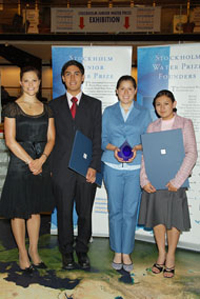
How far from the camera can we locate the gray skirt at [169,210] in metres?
2.56

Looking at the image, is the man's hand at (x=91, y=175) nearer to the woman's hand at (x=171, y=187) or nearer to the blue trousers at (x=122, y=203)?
the blue trousers at (x=122, y=203)

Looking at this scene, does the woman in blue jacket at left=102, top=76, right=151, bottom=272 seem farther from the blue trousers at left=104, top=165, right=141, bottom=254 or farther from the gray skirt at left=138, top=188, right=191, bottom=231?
the gray skirt at left=138, top=188, right=191, bottom=231

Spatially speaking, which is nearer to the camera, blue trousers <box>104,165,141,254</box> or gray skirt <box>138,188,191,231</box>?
gray skirt <box>138,188,191,231</box>

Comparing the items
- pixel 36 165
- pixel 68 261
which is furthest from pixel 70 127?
pixel 68 261

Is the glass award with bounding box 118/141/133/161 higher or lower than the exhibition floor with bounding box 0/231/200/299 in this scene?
higher

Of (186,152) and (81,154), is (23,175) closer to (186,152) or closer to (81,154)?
(81,154)

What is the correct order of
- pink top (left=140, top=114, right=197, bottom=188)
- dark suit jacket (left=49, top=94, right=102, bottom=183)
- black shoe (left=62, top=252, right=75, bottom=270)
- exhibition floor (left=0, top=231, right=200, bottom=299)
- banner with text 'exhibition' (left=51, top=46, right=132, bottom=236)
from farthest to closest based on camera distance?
1. banner with text 'exhibition' (left=51, top=46, right=132, bottom=236)
2. black shoe (left=62, top=252, right=75, bottom=270)
3. dark suit jacket (left=49, top=94, right=102, bottom=183)
4. pink top (left=140, top=114, right=197, bottom=188)
5. exhibition floor (left=0, top=231, right=200, bottom=299)

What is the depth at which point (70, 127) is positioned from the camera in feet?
8.70

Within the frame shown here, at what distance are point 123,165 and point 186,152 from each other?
Answer: 536mm

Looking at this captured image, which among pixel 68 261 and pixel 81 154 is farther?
pixel 68 261

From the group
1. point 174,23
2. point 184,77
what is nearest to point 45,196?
point 184,77

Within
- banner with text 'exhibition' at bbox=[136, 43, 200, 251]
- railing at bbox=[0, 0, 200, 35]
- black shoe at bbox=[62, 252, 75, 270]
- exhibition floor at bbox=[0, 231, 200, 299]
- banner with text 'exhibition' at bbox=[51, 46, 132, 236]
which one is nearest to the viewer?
exhibition floor at bbox=[0, 231, 200, 299]

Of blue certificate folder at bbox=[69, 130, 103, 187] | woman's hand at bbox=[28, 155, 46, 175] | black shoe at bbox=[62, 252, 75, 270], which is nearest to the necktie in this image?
blue certificate folder at bbox=[69, 130, 103, 187]

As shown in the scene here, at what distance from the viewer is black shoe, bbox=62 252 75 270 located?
276 cm
